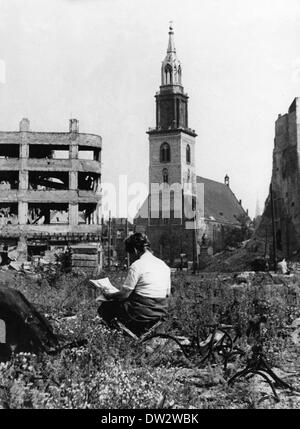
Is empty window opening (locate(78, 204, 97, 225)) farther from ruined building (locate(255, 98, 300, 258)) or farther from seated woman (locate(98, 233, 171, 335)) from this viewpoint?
seated woman (locate(98, 233, 171, 335))

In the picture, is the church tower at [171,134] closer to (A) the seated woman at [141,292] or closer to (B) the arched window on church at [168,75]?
(B) the arched window on church at [168,75]

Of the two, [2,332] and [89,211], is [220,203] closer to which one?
[89,211]

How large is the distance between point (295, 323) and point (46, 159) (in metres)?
38.0

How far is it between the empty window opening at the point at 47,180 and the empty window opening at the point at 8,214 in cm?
221

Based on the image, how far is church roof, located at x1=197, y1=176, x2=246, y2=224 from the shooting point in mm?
81400

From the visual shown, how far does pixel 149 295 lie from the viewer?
6.24 meters

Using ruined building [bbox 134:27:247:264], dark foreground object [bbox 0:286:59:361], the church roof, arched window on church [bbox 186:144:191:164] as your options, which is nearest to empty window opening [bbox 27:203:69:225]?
ruined building [bbox 134:27:247:264]

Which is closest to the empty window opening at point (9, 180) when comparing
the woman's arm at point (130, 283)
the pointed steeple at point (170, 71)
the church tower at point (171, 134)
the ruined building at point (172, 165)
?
the ruined building at point (172, 165)

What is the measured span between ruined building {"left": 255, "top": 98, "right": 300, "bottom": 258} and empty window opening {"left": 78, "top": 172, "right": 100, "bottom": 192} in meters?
13.5

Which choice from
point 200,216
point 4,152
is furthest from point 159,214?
point 4,152

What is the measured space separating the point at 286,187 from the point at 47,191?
719 inches

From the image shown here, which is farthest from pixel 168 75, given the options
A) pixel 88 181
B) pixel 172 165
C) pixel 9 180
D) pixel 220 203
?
pixel 9 180

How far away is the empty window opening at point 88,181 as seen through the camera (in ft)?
151
